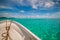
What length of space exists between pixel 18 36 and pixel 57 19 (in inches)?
29.0

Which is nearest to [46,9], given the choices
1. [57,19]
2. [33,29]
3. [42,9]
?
[42,9]

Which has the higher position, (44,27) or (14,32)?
(44,27)

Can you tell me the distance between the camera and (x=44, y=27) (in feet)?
8.29

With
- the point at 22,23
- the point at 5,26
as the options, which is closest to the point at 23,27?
the point at 22,23

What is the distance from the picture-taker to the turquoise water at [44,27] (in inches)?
98.0

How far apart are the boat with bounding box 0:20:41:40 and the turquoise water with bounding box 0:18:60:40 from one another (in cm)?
7

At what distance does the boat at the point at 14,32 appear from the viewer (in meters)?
2.41

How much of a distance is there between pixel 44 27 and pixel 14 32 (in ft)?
1.74

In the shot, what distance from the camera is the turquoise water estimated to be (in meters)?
2.49

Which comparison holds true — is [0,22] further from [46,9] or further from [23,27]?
[46,9]

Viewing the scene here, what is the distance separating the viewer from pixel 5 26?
245 cm

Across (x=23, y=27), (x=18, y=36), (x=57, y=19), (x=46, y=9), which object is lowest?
(x=18, y=36)

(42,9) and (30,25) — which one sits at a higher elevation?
(42,9)

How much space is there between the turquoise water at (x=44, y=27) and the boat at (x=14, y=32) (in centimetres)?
7
